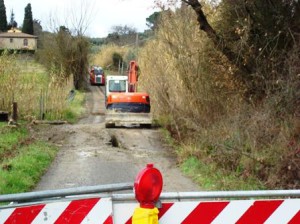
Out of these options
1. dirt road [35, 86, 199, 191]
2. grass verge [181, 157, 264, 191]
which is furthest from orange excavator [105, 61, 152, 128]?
grass verge [181, 157, 264, 191]

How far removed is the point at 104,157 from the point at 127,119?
26.1 ft

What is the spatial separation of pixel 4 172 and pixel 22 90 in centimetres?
1616

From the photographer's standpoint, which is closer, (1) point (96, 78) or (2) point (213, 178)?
(2) point (213, 178)

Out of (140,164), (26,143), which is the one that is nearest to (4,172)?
(140,164)

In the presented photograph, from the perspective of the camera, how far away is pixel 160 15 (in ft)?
71.8

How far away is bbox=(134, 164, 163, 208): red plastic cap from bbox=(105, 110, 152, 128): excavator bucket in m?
20.2

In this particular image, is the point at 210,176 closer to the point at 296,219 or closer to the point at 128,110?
the point at 296,219

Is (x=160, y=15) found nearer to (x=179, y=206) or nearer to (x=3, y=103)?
(x=3, y=103)

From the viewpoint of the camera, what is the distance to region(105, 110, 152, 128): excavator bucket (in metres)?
23.7

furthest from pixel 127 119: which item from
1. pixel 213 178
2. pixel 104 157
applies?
pixel 213 178

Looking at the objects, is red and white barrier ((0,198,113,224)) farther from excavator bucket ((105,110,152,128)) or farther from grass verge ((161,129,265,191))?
excavator bucket ((105,110,152,128))

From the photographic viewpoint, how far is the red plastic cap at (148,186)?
11.0ft

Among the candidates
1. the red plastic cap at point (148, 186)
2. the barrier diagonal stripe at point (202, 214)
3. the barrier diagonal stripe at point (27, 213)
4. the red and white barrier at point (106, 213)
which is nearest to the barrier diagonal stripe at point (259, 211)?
the red and white barrier at point (106, 213)

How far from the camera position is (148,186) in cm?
339
